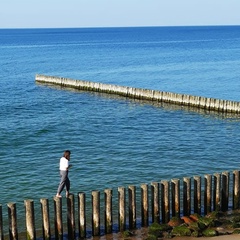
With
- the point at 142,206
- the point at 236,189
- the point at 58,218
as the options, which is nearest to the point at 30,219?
the point at 58,218

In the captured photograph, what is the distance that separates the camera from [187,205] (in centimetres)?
2064

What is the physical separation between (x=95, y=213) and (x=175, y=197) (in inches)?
129

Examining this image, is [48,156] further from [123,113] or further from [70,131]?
[123,113]

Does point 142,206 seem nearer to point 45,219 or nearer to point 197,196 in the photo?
point 197,196

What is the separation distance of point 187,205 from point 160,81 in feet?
176

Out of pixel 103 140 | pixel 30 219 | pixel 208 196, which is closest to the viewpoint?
pixel 30 219

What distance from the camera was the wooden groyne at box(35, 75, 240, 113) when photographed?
46.2 meters

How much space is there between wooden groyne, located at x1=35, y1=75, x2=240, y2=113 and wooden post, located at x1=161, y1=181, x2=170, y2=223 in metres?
26.7

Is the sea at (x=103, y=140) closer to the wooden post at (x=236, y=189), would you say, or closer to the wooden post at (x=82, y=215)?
the wooden post at (x=82, y=215)

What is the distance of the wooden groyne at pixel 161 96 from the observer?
4619cm

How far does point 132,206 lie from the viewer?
1938 centimetres

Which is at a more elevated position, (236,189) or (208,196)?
(236,189)

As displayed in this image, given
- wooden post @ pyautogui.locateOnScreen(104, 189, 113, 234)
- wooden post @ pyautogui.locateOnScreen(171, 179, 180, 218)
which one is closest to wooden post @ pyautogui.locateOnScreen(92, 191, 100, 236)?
wooden post @ pyautogui.locateOnScreen(104, 189, 113, 234)

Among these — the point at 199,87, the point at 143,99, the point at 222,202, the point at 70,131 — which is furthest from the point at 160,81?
the point at 222,202
